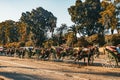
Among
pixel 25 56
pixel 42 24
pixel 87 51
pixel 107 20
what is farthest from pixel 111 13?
pixel 42 24

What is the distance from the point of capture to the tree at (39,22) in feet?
306

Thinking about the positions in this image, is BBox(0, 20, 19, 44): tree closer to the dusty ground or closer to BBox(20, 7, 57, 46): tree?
BBox(20, 7, 57, 46): tree

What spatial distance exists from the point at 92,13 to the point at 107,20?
60.1 ft

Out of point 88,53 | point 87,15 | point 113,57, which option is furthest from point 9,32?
point 113,57

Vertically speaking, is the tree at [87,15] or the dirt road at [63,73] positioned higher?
the tree at [87,15]

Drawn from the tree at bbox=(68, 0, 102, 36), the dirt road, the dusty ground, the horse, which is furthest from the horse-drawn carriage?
the tree at bbox=(68, 0, 102, 36)

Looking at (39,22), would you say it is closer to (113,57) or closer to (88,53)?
(88,53)

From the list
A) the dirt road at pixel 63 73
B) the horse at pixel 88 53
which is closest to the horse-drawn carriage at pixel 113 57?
the dirt road at pixel 63 73

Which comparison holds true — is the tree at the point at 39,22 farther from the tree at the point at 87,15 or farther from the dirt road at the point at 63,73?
the dirt road at the point at 63,73

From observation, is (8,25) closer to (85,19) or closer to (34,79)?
(85,19)

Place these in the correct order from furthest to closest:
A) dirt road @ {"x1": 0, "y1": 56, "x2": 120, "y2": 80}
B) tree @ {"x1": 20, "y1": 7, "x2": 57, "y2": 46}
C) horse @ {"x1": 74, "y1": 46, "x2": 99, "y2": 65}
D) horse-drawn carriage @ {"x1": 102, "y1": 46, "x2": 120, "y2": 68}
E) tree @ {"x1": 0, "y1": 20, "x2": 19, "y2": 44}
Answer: tree @ {"x1": 0, "y1": 20, "x2": 19, "y2": 44} → tree @ {"x1": 20, "y1": 7, "x2": 57, "y2": 46} → horse @ {"x1": 74, "y1": 46, "x2": 99, "y2": 65} → horse-drawn carriage @ {"x1": 102, "y1": 46, "x2": 120, "y2": 68} → dirt road @ {"x1": 0, "y1": 56, "x2": 120, "y2": 80}

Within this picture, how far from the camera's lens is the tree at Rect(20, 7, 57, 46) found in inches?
3671

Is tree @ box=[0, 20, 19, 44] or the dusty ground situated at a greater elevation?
tree @ box=[0, 20, 19, 44]

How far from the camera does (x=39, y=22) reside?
98.4m
